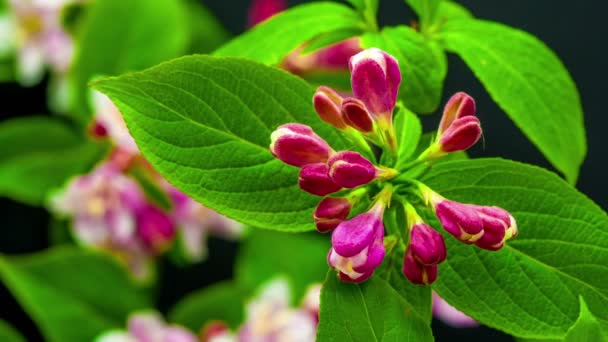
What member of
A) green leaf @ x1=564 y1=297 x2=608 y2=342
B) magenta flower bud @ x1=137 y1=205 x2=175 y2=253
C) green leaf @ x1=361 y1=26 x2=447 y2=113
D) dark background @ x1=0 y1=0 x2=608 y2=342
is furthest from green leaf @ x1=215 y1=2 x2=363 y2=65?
dark background @ x1=0 y1=0 x2=608 y2=342

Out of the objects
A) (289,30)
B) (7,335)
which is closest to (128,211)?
(7,335)

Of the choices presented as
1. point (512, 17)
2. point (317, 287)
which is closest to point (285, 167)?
point (317, 287)

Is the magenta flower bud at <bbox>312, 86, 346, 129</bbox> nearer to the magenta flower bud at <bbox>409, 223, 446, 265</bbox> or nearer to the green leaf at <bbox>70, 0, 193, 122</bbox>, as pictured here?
the magenta flower bud at <bbox>409, 223, 446, 265</bbox>

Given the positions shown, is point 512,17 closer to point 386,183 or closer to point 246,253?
point 246,253

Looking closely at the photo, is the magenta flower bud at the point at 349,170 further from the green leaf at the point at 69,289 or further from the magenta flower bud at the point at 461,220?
the green leaf at the point at 69,289

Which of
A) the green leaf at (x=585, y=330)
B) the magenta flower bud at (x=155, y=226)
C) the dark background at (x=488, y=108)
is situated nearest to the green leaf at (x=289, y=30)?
the green leaf at (x=585, y=330)
